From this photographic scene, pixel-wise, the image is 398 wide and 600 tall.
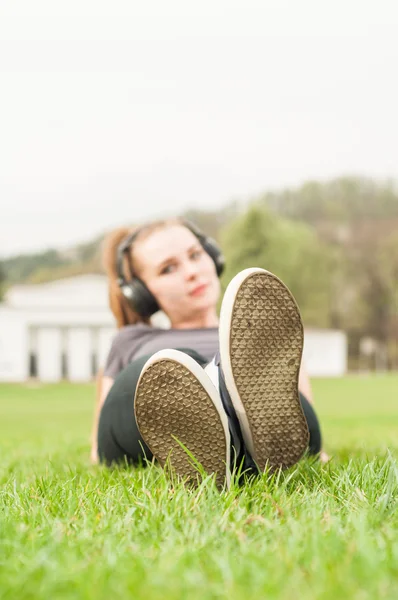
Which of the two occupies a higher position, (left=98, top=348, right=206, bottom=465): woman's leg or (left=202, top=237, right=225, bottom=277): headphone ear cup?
(left=202, top=237, right=225, bottom=277): headphone ear cup

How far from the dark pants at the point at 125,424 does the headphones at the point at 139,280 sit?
1.85 ft

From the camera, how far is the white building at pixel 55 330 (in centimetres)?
3509

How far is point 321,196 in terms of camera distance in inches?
2881

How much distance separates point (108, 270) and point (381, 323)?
46329 mm

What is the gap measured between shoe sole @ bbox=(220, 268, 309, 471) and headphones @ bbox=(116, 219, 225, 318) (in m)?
1.06

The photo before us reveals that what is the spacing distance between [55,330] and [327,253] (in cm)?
1527

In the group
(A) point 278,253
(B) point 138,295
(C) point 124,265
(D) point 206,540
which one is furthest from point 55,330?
(D) point 206,540

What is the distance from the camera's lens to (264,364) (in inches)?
70.4

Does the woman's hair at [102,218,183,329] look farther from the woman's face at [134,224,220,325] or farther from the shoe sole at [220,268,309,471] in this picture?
the shoe sole at [220,268,309,471]

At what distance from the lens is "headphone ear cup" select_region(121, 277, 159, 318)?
9.31 feet

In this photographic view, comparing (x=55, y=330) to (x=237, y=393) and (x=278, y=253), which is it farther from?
(x=237, y=393)

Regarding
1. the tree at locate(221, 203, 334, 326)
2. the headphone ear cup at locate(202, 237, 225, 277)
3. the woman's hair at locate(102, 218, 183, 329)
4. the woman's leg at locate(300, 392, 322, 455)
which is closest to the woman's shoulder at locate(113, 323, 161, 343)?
the woman's hair at locate(102, 218, 183, 329)

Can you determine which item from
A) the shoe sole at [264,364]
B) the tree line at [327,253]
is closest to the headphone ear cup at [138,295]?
the shoe sole at [264,364]

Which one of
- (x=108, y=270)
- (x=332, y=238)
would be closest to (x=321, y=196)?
(x=332, y=238)
